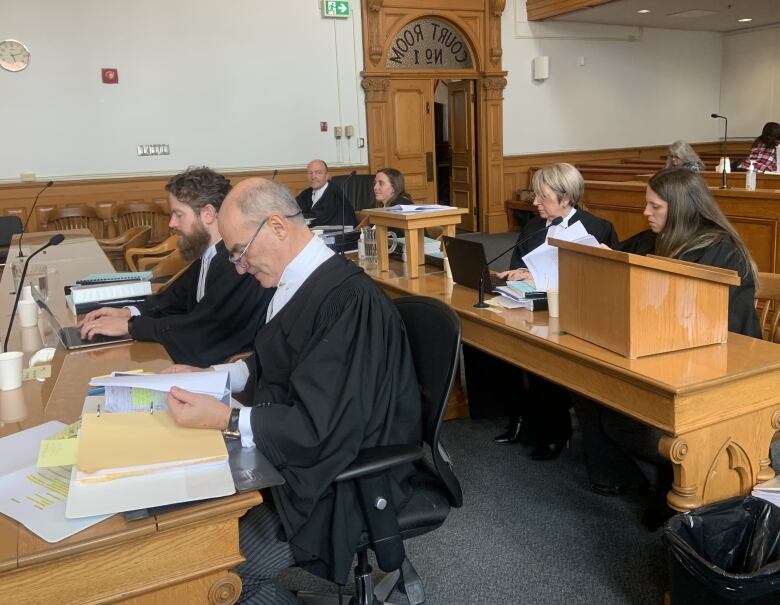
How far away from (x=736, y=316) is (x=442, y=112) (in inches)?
353

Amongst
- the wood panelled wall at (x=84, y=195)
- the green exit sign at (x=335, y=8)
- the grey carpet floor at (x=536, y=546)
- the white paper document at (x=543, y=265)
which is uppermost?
the green exit sign at (x=335, y=8)

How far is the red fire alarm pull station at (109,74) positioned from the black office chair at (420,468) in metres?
6.73

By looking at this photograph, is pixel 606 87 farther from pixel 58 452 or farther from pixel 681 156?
pixel 58 452

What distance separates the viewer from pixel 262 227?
1914 millimetres

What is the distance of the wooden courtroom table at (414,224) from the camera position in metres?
3.53

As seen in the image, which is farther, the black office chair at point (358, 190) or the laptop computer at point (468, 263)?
the black office chair at point (358, 190)

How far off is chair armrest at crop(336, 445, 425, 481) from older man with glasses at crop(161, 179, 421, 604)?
2cm

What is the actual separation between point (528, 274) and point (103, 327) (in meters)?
1.73

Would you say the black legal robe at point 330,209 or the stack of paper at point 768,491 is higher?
the black legal robe at point 330,209

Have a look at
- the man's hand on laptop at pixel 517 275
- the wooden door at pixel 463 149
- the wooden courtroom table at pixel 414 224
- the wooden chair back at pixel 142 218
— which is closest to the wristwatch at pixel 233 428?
the man's hand on laptop at pixel 517 275

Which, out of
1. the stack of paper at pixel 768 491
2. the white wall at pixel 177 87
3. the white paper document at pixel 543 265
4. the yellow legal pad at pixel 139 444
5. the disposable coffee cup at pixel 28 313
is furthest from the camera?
the white wall at pixel 177 87

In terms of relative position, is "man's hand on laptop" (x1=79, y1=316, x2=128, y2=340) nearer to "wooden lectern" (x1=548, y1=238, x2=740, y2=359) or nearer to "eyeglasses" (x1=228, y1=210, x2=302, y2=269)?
"eyeglasses" (x1=228, y1=210, x2=302, y2=269)

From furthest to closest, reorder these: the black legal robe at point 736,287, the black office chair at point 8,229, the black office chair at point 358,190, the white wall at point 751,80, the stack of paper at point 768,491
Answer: the white wall at point 751,80, the black office chair at point 358,190, the black office chair at point 8,229, the black legal robe at point 736,287, the stack of paper at point 768,491

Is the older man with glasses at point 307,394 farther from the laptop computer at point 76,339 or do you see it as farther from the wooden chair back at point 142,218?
the wooden chair back at point 142,218
